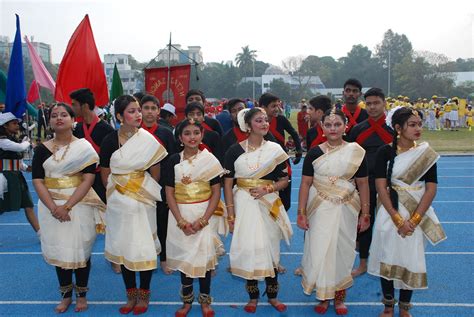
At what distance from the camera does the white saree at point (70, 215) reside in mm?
3961

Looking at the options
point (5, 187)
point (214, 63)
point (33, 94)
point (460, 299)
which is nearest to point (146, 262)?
point (460, 299)

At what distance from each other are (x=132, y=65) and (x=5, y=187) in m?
102

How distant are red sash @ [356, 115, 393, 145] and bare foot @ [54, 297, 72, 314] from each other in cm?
319

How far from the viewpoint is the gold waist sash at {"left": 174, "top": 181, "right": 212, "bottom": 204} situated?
3875 mm

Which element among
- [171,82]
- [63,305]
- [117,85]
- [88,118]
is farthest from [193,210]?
[117,85]

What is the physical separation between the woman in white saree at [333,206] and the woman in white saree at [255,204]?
0.78 ft

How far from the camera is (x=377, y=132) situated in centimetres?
476

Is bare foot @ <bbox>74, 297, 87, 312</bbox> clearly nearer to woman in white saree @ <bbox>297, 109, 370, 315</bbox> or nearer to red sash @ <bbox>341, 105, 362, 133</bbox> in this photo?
woman in white saree @ <bbox>297, 109, 370, 315</bbox>

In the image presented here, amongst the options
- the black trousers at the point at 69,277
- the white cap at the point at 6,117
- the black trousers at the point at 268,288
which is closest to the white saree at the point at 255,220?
the black trousers at the point at 268,288

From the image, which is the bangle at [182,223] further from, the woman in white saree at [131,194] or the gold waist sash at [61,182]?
the gold waist sash at [61,182]

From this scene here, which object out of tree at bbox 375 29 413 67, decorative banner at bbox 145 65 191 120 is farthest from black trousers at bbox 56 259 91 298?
tree at bbox 375 29 413 67

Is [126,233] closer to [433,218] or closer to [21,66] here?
[433,218]

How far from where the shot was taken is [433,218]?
12.3 feet

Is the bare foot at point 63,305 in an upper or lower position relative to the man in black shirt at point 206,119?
lower
